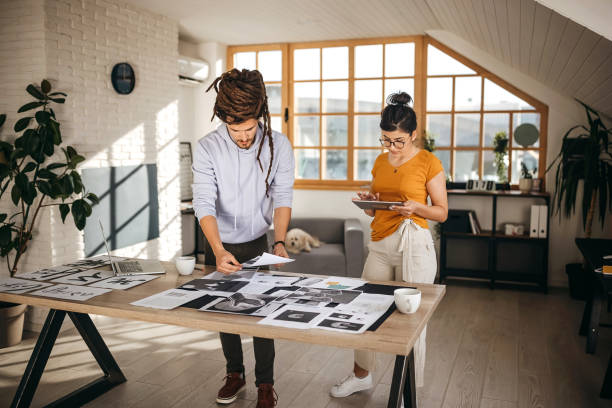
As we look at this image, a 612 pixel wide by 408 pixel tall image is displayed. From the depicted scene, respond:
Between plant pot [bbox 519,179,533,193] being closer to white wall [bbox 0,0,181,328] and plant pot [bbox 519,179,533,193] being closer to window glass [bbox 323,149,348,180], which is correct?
window glass [bbox 323,149,348,180]

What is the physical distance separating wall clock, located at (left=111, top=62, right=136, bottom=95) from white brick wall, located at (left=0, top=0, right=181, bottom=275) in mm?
53

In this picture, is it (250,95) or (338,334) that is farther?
(250,95)

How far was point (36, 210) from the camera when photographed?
13.0ft

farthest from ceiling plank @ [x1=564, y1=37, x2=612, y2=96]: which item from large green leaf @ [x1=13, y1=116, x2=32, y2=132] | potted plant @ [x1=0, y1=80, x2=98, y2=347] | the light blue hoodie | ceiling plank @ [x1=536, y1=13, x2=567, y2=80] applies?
large green leaf @ [x1=13, y1=116, x2=32, y2=132]

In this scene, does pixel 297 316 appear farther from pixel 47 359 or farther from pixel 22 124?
pixel 22 124

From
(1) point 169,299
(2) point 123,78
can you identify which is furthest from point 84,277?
(2) point 123,78

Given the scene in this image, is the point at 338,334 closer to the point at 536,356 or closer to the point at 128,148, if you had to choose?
the point at 536,356

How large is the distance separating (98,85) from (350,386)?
3197 mm

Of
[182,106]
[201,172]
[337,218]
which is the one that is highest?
[182,106]

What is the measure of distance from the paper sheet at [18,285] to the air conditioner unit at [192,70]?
3.99 metres

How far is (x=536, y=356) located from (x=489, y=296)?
1.58 m

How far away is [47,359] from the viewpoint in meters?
2.56

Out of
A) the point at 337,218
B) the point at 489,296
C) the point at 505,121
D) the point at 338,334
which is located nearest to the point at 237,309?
the point at 338,334

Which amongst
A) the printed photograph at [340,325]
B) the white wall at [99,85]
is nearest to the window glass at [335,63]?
the white wall at [99,85]
